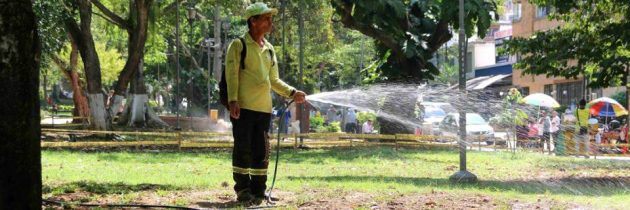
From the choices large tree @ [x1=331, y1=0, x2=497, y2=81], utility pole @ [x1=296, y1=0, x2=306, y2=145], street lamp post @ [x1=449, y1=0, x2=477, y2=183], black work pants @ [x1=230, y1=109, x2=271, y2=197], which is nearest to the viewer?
black work pants @ [x1=230, y1=109, x2=271, y2=197]

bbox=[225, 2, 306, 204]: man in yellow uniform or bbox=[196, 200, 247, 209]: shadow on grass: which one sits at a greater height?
bbox=[225, 2, 306, 204]: man in yellow uniform

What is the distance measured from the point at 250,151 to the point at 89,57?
1624 cm

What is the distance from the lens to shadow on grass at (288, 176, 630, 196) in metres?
9.60

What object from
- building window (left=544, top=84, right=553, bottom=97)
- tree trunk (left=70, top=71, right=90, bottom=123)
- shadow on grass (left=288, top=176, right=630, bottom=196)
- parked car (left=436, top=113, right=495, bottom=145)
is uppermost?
building window (left=544, top=84, right=553, bottom=97)

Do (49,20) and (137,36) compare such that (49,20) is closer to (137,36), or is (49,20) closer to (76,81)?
(137,36)

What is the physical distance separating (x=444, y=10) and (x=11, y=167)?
14694 mm

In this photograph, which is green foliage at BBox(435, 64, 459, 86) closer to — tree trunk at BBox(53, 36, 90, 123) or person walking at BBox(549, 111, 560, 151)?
tree trunk at BBox(53, 36, 90, 123)

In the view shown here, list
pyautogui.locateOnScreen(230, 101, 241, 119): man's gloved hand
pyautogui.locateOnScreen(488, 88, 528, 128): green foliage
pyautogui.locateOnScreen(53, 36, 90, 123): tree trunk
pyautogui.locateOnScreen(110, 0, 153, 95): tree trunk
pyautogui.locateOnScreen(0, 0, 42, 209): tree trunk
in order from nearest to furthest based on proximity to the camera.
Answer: pyautogui.locateOnScreen(0, 0, 42, 209): tree trunk → pyautogui.locateOnScreen(230, 101, 241, 119): man's gloved hand → pyautogui.locateOnScreen(488, 88, 528, 128): green foliage → pyautogui.locateOnScreen(110, 0, 153, 95): tree trunk → pyautogui.locateOnScreen(53, 36, 90, 123): tree trunk

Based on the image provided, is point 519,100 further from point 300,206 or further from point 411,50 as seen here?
point 300,206

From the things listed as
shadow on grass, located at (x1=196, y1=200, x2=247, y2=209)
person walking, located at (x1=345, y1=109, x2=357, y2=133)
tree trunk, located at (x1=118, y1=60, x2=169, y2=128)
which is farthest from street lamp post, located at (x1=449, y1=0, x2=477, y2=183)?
person walking, located at (x1=345, y1=109, x2=357, y2=133)

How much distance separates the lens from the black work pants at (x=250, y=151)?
695 cm

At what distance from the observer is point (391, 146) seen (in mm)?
21125

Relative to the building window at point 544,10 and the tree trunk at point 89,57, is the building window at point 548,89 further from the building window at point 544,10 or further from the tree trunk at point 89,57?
the tree trunk at point 89,57

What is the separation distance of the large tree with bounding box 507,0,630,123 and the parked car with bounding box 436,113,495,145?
33.4 ft
